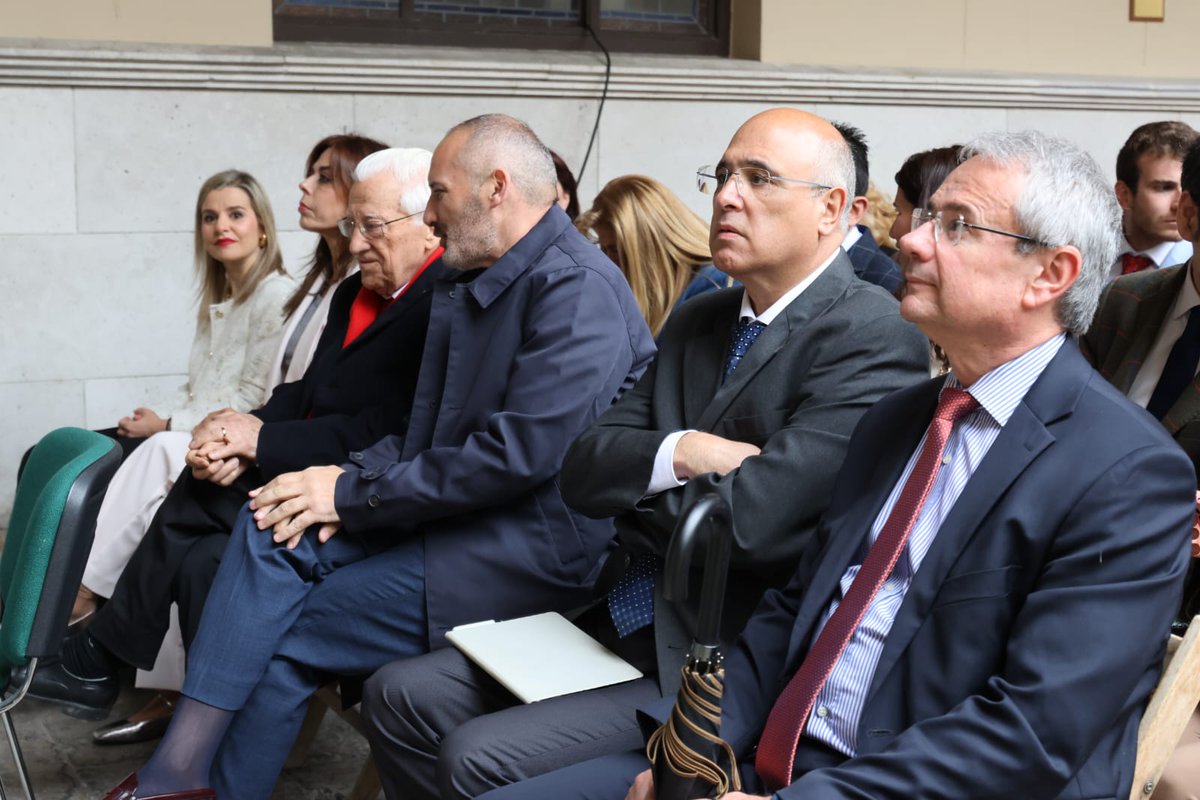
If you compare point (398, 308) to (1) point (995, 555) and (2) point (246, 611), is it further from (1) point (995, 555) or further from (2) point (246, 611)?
(1) point (995, 555)

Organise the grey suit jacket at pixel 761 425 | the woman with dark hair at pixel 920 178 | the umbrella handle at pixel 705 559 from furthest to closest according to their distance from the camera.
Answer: the woman with dark hair at pixel 920 178 < the grey suit jacket at pixel 761 425 < the umbrella handle at pixel 705 559

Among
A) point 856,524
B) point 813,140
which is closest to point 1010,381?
point 856,524

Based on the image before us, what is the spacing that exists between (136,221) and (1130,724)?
4.85m

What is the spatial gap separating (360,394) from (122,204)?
2.54m

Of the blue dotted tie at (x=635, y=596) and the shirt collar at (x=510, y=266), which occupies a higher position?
the shirt collar at (x=510, y=266)

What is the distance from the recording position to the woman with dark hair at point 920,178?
4008 millimetres

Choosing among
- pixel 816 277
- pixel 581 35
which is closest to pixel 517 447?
pixel 816 277

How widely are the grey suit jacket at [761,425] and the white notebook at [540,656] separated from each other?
0.16 metres

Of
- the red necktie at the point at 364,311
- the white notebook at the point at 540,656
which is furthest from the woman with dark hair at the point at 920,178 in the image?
the white notebook at the point at 540,656

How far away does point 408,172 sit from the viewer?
384 centimetres

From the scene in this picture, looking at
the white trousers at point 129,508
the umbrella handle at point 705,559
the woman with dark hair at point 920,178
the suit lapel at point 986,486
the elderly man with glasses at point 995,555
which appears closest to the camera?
the umbrella handle at point 705,559

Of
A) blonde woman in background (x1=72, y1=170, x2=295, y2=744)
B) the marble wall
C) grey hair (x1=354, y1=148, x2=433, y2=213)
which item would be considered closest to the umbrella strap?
grey hair (x1=354, y1=148, x2=433, y2=213)

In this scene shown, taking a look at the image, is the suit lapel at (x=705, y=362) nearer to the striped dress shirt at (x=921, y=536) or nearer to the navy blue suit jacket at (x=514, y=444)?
the navy blue suit jacket at (x=514, y=444)

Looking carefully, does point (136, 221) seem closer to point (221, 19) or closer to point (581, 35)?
point (221, 19)
